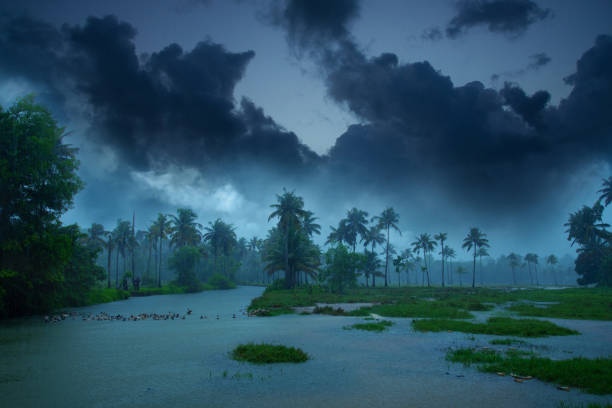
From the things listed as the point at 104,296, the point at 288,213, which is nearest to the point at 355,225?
the point at 288,213

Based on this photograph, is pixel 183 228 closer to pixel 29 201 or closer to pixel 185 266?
pixel 185 266

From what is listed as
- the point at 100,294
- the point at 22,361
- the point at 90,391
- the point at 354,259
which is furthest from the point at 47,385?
the point at 354,259

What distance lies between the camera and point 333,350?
37.9 ft

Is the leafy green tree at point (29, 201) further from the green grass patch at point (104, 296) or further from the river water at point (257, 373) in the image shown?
the green grass patch at point (104, 296)

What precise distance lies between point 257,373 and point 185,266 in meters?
61.6

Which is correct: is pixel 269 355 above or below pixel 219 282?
above

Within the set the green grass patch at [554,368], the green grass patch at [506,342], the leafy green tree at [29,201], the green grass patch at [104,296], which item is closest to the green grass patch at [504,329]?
the green grass patch at [506,342]

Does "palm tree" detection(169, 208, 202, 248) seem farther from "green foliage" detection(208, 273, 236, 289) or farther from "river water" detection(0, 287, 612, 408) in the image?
"river water" detection(0, 287, 612, 408)

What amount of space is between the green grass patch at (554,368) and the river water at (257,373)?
0.43 m

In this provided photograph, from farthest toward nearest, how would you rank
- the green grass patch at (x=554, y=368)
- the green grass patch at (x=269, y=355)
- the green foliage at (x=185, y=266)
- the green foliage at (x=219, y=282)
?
the green foliage at (x=219, y=282) < the green foliage at (x=185, y=266) < the green grass patch at (x=269, y=355) < the green grass patch at (x=554, y=368)

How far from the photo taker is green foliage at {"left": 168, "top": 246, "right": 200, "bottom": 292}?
65.3m

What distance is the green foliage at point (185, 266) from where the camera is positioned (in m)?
65.3

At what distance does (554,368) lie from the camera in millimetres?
8086

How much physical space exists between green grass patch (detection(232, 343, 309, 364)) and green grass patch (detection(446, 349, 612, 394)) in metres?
4.40
